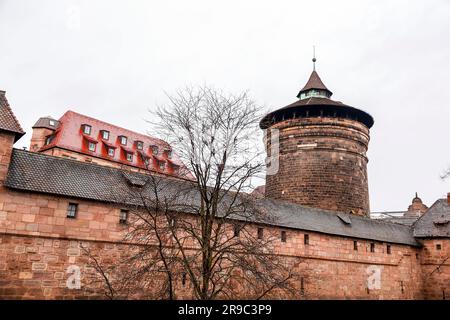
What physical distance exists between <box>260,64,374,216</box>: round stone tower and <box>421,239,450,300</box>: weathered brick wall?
5202mm

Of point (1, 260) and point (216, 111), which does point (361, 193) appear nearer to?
point (216, 111)

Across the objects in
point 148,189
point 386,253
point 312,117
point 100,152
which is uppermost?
point 312,117

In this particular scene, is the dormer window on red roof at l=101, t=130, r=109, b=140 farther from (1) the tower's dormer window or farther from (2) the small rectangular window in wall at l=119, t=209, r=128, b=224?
(2) the small rectangular window in wall at l=119, t=209, r=128, b=224

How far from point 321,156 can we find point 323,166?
83cm

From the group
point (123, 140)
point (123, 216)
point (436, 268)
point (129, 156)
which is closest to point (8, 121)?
point (123, 216)

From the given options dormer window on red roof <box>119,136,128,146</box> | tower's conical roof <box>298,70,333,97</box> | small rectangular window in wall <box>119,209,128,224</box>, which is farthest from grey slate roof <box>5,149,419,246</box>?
dormer window on red roof <box>119,136,128,146</box>

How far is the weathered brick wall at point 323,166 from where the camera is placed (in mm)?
30016

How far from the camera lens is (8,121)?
14250 millimetres

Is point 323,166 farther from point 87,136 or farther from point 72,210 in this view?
point 72,210

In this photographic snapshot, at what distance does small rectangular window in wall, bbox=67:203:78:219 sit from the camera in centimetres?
1452
